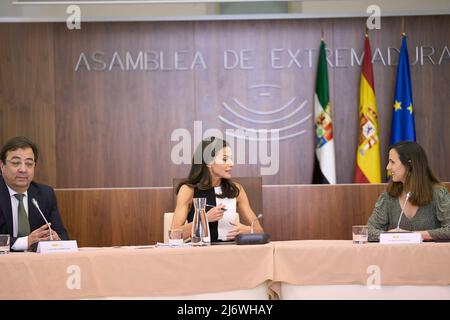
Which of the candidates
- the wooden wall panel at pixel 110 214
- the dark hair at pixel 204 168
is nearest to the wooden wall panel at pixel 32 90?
the wooden wall panel at pixel 110 214

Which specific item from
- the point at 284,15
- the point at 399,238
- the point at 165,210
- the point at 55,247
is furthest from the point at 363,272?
the point at 284,15

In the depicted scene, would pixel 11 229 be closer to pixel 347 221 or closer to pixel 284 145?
pixel 347 221

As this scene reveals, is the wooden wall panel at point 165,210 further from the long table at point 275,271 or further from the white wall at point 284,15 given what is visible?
the white wall at point 284,15

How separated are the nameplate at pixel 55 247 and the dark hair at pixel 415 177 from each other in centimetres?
179

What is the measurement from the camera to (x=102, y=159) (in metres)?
6.71

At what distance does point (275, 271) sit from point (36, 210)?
1.45 meters

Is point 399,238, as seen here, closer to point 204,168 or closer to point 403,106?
point 204,168

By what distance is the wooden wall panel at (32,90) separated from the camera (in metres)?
6.64

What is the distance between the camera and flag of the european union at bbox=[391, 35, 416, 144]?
251 inches

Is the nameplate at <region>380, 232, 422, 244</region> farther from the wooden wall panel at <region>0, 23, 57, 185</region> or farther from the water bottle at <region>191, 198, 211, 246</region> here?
the wooden wall panel at <region>0, 23, 57, 185</region>

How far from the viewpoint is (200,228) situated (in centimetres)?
315

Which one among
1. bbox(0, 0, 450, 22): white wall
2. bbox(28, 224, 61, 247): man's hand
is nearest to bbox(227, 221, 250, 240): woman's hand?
bbox(28, 224, 61, 247): man's hand

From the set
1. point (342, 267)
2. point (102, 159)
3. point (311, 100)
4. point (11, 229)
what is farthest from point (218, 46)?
point (342, 267)

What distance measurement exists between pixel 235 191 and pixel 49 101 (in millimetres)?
3071
